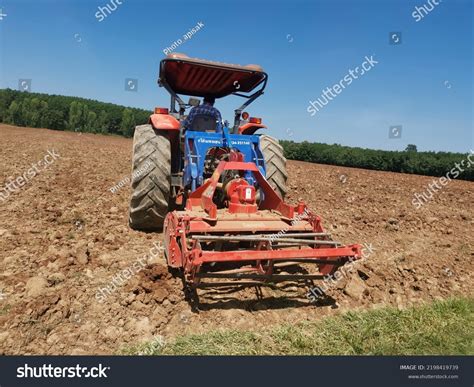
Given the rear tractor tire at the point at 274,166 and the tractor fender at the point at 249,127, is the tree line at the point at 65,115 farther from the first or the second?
the rear tractor tire at the point at 274,166

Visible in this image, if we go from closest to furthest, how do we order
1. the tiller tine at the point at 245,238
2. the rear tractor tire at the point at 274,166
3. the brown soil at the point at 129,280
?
the brown soil at the point at 129,280
the tiller tine at the point at 245,238
the rear tractor tire at the point at 274,166

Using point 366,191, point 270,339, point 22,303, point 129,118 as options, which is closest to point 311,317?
point 270,339

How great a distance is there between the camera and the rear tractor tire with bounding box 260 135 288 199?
5.46 meters

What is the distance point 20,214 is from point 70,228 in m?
1.04

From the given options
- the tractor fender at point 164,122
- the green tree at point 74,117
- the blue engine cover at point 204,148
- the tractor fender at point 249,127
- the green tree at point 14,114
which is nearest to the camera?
the blue engine cover at point 204,148

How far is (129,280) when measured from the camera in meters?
3.88

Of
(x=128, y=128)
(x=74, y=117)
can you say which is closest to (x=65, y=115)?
(x=74, y=117)

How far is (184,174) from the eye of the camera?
4.96 metres

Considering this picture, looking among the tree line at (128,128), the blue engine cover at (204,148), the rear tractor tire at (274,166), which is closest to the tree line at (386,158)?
the tree line at (128,128)

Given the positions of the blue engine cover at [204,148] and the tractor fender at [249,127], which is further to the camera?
the tractor fender at [249,127]

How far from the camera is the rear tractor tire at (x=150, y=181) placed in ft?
15.6

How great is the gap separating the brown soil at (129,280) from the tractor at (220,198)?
288 mm

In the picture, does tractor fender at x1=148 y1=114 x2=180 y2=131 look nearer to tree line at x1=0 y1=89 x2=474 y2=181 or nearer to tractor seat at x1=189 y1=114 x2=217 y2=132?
tractor seat at x1=189 y1=114 x2=217 y2=132

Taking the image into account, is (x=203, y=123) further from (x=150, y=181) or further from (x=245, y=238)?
(x=245, y=238)
